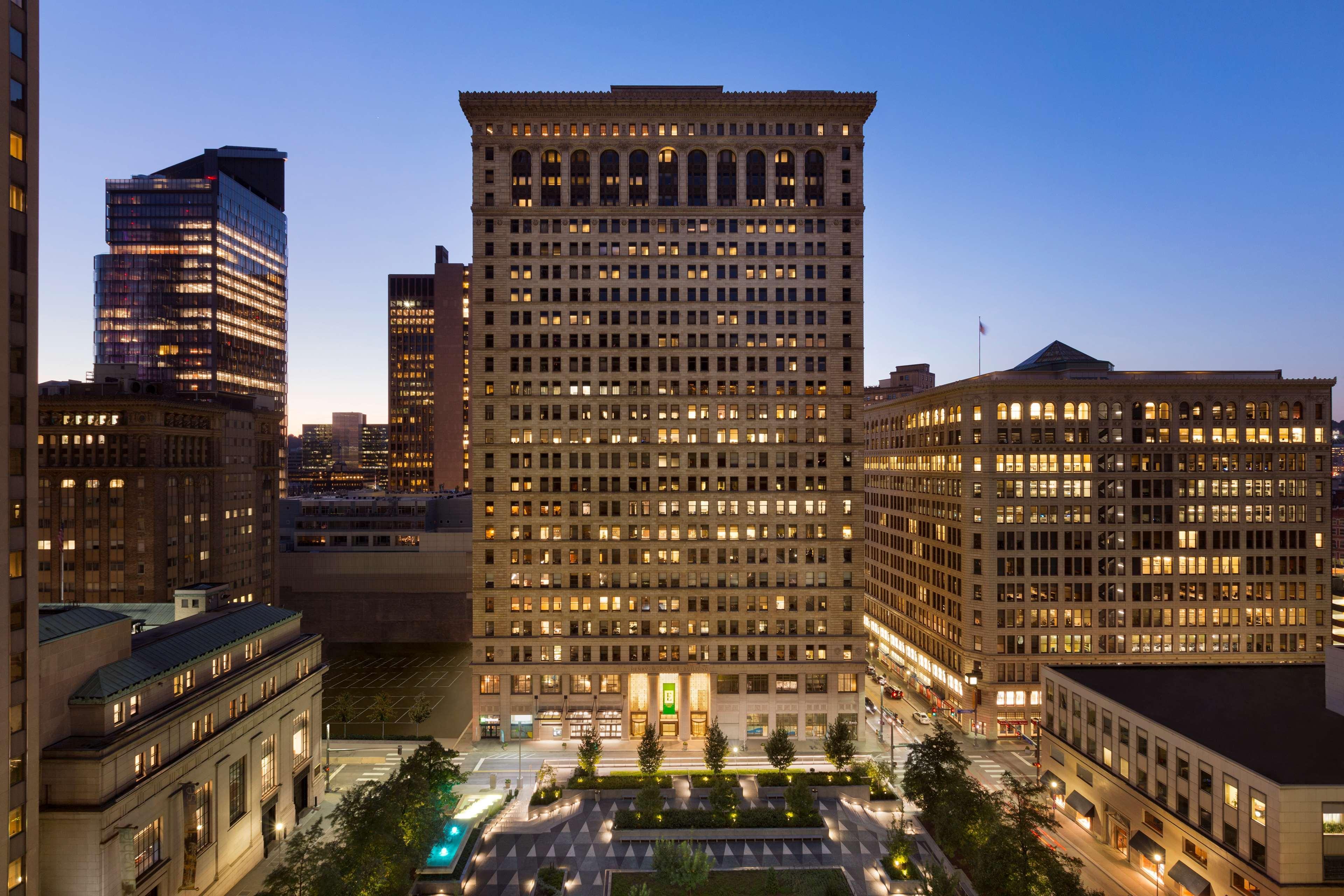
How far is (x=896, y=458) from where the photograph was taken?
104 m

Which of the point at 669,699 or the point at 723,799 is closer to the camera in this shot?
the point at 723,799

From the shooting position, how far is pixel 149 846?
41562 millimetres

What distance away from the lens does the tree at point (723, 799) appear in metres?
57.7

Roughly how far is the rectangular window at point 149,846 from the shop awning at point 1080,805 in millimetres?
65943

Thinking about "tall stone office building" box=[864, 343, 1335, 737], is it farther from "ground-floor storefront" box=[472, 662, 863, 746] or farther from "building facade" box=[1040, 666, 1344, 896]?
"ground-floor storefront" box=[472, 662, 863, 746]

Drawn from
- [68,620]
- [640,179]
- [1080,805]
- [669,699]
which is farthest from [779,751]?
[640,179]

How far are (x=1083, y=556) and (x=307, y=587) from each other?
116 metres

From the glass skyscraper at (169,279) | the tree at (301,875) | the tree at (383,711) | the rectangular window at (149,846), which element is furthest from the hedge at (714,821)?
the glass skyscraper at (169,279)

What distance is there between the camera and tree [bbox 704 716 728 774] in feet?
217

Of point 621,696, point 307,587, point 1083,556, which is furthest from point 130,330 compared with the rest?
point 1083,556

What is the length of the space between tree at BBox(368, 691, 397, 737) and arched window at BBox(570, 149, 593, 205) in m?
60.7

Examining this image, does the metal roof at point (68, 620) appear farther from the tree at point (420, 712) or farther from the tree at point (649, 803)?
the tree at point (649, 803)

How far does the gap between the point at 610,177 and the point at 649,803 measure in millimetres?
66204

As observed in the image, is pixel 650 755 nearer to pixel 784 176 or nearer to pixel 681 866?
pixel 681 866
